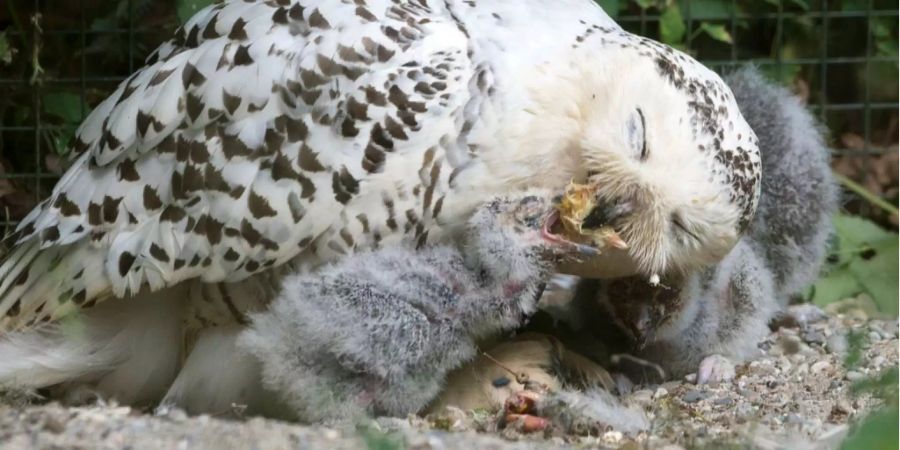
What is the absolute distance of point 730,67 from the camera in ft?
19.3

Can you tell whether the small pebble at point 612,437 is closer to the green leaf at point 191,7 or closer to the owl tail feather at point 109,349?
the owl tail feather at point 109,349

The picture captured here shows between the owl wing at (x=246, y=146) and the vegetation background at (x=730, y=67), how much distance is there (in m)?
1.23

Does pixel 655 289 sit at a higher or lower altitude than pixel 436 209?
lower

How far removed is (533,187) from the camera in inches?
153

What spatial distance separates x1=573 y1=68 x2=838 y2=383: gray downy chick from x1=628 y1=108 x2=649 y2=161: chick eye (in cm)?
55

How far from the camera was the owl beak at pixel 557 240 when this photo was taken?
3.73 m

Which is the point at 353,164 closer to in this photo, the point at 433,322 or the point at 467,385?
the point at 433,322

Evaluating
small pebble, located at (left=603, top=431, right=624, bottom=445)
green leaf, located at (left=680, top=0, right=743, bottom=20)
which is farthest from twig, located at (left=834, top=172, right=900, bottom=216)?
small pebble, located at (left=603, top=431, right=624, bottom=445)

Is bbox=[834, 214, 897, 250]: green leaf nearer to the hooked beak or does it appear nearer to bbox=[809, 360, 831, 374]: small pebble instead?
bbox=[809, 360, 831, 374]: small pebble

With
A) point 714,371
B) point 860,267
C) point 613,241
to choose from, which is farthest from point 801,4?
point 613,241

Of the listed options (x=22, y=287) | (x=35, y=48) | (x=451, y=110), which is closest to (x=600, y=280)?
(x=451, y=110)

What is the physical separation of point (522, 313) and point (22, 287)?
4.75ft

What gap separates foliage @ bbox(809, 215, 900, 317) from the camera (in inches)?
226

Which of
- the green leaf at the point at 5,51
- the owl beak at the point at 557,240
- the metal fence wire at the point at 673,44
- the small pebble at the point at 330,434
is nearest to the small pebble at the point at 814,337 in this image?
the metal fence wire at the point at 673,44
